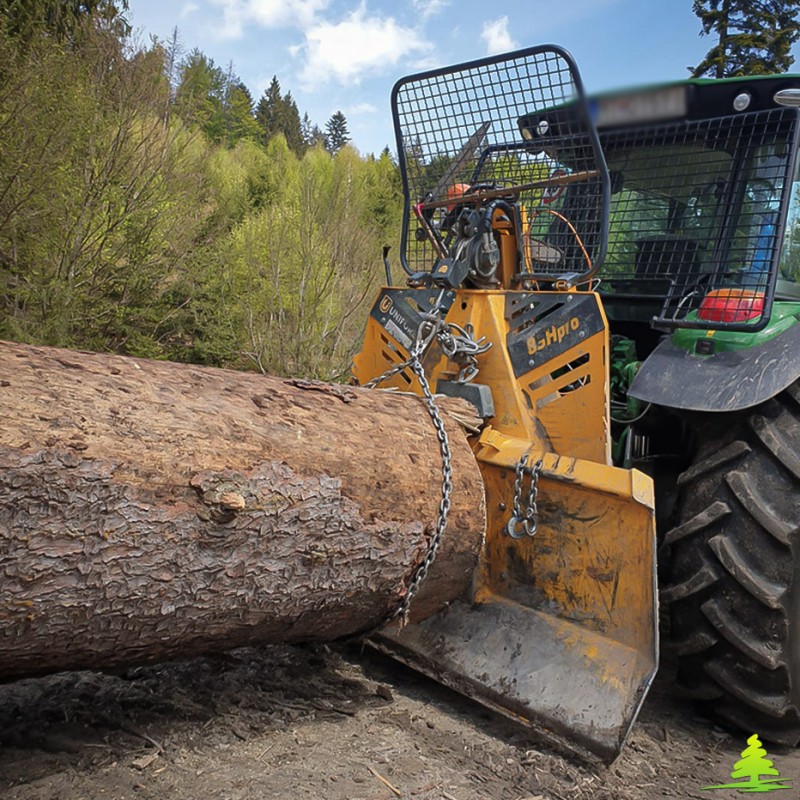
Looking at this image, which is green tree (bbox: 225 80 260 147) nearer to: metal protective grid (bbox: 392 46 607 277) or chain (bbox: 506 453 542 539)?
metal protective grid (bbox: 392 46 607 277)

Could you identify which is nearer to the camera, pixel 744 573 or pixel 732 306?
pixel 744 573

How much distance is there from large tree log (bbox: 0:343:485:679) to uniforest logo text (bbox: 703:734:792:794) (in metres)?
1.25

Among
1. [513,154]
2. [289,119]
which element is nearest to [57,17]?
[513,154]

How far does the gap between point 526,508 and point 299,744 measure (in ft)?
3.93

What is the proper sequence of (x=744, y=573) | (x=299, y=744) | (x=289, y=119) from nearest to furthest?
(x=299, y=744) < (x=744, y=573) < (x=289, y=119)

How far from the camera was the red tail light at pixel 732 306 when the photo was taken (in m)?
3.30

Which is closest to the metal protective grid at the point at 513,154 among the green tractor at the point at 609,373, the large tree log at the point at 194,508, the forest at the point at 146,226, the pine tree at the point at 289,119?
the green tractor at the point at 609,373

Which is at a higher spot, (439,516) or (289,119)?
(289,119)

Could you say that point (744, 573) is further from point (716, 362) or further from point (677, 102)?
point (677, 102)

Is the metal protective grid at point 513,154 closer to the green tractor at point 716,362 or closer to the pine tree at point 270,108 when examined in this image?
the green tractor at point 716,362

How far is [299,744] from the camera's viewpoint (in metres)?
2.63

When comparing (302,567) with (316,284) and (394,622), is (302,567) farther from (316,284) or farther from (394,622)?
(316,284)

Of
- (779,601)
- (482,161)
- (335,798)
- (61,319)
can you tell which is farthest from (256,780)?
(61,319)

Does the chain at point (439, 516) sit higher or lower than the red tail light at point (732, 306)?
lower
